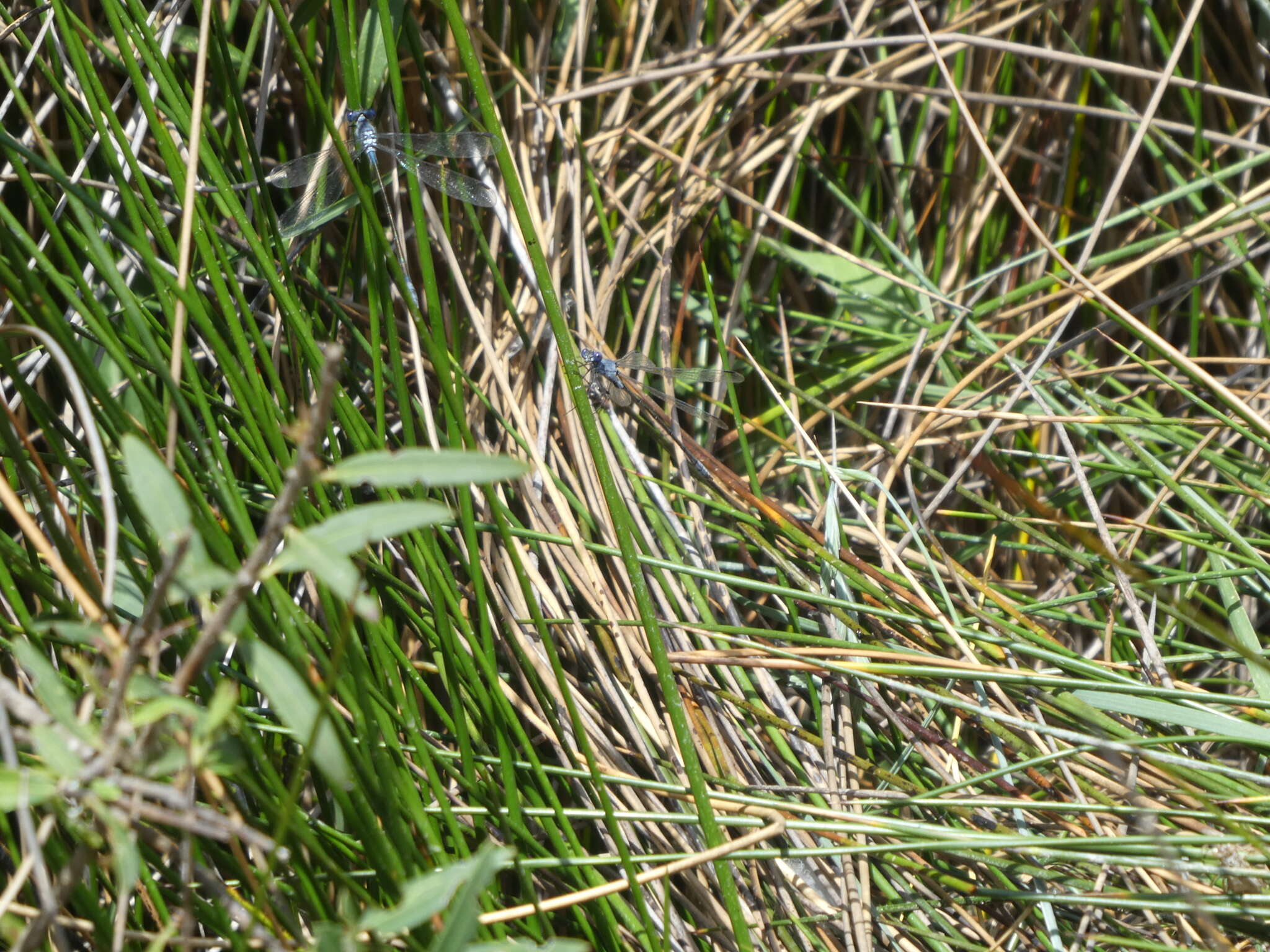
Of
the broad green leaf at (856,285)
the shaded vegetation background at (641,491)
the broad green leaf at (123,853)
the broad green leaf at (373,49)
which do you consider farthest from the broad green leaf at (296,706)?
the broad green leaf at (856,285)

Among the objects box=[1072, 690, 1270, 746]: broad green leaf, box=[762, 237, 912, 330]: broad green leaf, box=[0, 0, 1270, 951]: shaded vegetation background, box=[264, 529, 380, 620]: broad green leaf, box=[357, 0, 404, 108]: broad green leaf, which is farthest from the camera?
box=[762, 237, 912, 330]: broad green leaf

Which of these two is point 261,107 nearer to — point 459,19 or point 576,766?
point 459,19

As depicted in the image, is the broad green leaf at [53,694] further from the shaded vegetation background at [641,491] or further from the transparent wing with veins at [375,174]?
the transparent wing with veins at [375,174]

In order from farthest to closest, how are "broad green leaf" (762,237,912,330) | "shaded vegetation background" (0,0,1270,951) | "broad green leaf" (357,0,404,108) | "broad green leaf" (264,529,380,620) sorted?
"broad green leaf" (762,237,912,330) → "broad green leaf" (357,0,404,108) → "shaded vegetation background" (0,0,1270,951) → "broad green leaf" (264,529,380,620)

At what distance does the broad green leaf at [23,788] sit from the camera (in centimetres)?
49

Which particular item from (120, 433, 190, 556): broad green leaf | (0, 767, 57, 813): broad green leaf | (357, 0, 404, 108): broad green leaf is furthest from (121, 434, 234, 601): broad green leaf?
(357, 0, 404, 108): broad green leaf

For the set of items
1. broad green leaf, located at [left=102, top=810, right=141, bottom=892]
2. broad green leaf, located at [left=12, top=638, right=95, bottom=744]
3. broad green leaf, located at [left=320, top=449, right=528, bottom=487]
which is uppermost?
broad green leaf, located at [left=320, top=449, right=528, bottom=487]

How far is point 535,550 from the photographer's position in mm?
1224

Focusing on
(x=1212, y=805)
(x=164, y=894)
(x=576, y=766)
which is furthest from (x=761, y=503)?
(x=164, y=894)

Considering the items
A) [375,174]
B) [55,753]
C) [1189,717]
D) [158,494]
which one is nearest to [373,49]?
[375,174]

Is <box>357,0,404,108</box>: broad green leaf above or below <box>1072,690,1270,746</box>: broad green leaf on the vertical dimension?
above

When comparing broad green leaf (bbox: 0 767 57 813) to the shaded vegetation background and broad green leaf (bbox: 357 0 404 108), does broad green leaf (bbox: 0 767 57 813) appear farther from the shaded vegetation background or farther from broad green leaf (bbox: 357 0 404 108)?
broad green leaf (bbox: 357 0 404 108)

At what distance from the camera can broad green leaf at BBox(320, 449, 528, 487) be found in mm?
496

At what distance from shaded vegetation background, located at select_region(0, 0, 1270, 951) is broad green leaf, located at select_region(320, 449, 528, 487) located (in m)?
0.03
